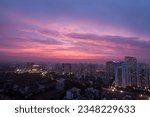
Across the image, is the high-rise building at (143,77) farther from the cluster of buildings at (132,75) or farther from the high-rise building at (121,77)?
the high-rise building at (121,77)

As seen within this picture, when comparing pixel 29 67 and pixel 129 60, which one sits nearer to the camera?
pixel 129 60

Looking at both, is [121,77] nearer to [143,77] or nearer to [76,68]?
[143,77]

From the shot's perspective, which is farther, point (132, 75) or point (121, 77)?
point (121, 77)

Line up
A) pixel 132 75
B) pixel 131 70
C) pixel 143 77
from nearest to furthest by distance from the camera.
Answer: pixel 143 77 < pixel 132 75 < pixel 131 70

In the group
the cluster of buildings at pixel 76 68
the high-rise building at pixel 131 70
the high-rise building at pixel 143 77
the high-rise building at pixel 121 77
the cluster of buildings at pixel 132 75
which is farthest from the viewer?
the cluster of buildings at pixel 76 68

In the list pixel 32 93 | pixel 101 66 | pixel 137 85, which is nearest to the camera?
pixel 32 93

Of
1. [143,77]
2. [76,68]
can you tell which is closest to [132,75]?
[143,77]

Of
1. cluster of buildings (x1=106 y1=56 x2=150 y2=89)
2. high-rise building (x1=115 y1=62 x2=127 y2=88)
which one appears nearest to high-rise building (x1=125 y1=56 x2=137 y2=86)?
cluster of buildings (x1=106 y1=56 x2=150 y2=89)

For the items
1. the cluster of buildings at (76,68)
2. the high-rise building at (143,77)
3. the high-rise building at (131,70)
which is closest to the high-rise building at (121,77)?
the high-rise building at (131,70)

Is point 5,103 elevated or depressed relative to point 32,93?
elevated

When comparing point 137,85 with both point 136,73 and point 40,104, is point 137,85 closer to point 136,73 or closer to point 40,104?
point 136,73

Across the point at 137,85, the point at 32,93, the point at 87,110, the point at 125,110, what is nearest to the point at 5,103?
the point at 87,110
